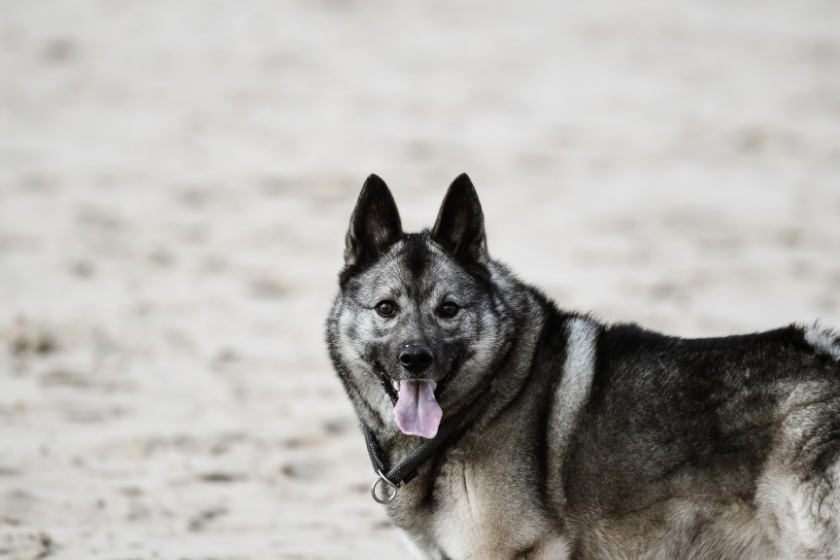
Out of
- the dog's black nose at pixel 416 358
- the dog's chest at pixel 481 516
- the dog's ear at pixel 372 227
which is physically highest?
the dog's ear at pixel 372 227

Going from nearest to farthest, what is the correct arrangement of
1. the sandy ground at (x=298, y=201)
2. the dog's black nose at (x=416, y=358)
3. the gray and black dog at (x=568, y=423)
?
the gray and black dog at (x=568, y=423), the dog's black nose at (x=416, y=358), the sandy ground at (x=298, y=201)

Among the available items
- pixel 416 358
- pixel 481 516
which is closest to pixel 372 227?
pixel 416 358

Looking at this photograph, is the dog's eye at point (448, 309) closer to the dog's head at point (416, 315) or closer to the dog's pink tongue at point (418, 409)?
the dog's head at point (416, 315)

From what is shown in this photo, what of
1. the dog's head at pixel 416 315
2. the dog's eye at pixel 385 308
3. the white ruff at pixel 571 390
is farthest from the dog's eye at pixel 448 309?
the white ruff at pixel 571 390

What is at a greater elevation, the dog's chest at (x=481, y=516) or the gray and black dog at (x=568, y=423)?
the gray and black dog at (x=568, y=423)

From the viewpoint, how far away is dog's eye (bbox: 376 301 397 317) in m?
3.11

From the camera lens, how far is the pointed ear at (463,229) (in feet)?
10.7

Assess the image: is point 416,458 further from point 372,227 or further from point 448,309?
point 372,227

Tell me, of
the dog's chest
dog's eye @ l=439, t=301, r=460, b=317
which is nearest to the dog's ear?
dog's eye @ l=439, t=301, r=460, b=317

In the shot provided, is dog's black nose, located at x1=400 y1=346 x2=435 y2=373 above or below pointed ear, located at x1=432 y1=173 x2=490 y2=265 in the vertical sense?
below

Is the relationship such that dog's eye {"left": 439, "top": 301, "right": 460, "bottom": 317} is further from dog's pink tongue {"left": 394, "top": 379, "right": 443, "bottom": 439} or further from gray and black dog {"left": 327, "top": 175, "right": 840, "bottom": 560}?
dog's pink tongue {"left": 394, "top": 379, "right": 443, "bottom": 439}

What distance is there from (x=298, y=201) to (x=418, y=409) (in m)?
5.54

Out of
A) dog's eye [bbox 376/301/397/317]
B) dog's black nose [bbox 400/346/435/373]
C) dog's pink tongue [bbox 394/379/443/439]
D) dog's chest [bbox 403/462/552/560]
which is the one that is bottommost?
dog's chest [bbox 403/462/552/560]

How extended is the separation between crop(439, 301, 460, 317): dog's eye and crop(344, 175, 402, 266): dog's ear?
347 mm
